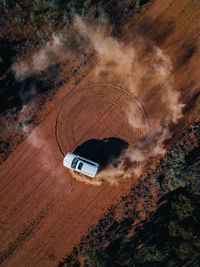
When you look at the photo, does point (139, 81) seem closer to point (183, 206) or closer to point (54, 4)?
point (54, 4)

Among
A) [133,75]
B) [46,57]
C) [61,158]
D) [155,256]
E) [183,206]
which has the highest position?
[133,75]

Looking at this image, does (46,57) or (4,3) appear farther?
(46,57)

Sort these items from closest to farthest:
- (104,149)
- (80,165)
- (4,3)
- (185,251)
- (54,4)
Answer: (185,251) → (80,165) → (54,4) → (4,3) → (104,149)

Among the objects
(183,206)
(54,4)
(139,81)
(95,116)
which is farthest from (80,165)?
(54,4)

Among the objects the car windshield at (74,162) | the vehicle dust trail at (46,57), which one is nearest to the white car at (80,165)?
the car windshield at (74,162)

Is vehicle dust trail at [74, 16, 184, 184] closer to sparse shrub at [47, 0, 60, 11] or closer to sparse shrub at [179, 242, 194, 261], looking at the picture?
sparse shrub at [47, 0, 60, 11]

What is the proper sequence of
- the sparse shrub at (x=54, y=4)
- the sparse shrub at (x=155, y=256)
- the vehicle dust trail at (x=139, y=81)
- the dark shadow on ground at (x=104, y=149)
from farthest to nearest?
the dark shadow on ground at (x=104, y=149)
the vehicle dust trail at (x=139, y=81)
the sparse shrub at (x=54, y=4)
the sparse shrub at (x=155, y=256)

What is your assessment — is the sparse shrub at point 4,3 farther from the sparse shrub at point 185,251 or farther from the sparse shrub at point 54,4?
the sparse shrub at point 185,251

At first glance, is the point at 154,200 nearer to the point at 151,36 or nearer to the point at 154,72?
the point at 154,72
